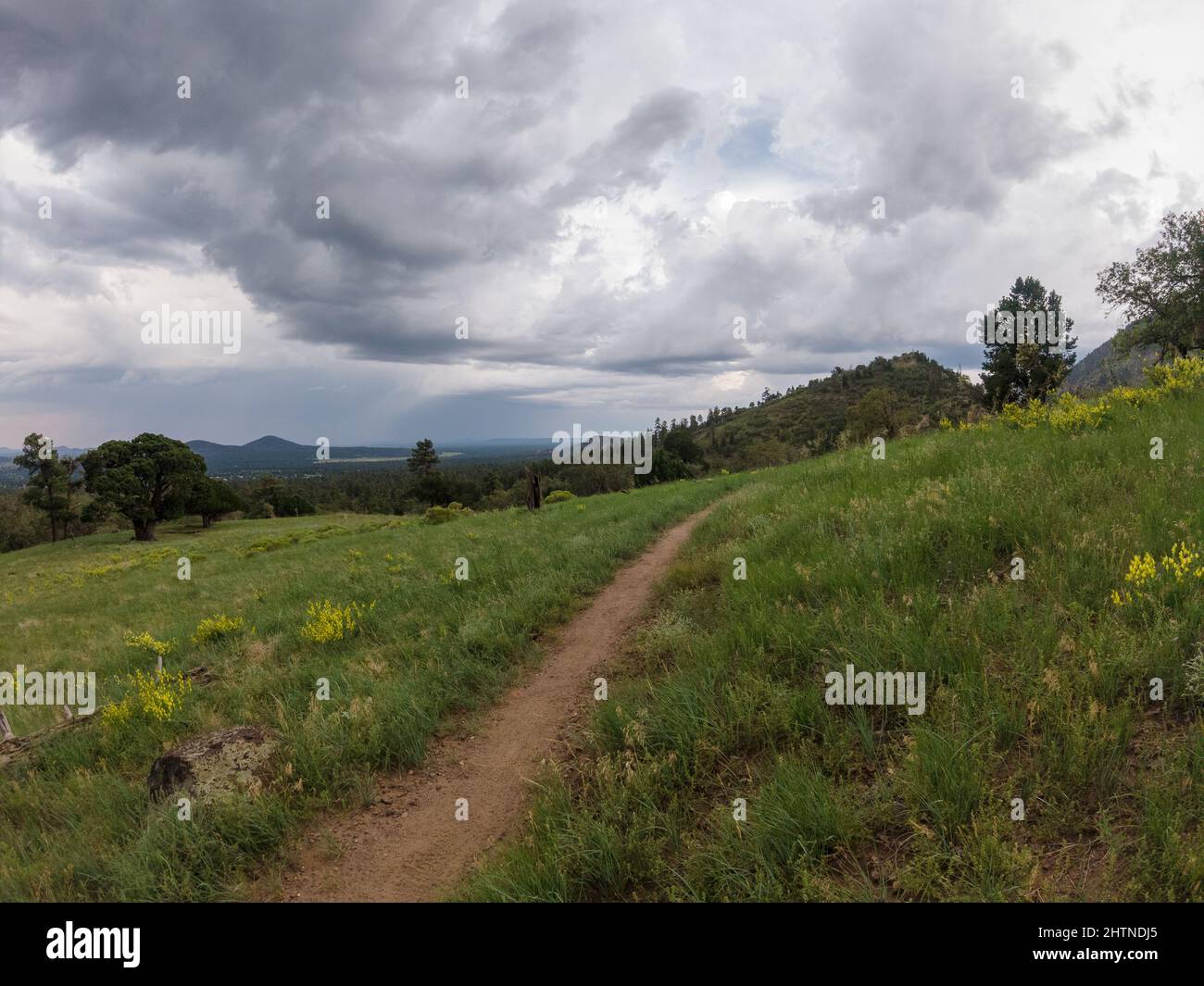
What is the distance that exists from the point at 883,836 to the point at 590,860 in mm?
1671

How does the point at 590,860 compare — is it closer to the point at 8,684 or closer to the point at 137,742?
the point at 137,742

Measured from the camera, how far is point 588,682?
20.7 ft

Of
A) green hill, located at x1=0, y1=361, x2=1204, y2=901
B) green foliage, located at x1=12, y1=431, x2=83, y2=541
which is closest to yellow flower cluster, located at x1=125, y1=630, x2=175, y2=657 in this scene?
green hill, located at x1=0, y1=361, x2=1204, y2=901

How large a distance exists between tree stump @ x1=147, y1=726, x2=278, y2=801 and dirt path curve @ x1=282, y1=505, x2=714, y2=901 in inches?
34.7

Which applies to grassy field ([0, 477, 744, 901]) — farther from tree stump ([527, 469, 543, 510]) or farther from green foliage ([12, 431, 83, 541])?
green foliage ([12, 431, 83, 541])

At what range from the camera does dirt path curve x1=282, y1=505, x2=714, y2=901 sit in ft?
12.9

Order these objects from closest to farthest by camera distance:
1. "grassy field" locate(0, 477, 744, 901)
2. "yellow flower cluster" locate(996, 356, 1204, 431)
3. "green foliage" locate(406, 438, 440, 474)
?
"grassy field" locate(0, 477, 744, 901), "yellow flower cluster" locate(996, 356, 1204, 431), "green foliage" locate(406, 438, 440, 474)

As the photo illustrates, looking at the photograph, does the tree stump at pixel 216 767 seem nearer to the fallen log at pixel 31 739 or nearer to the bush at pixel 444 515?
the fallen log at pixel 31 739

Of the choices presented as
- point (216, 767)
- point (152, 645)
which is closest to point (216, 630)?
point (152, 645)
